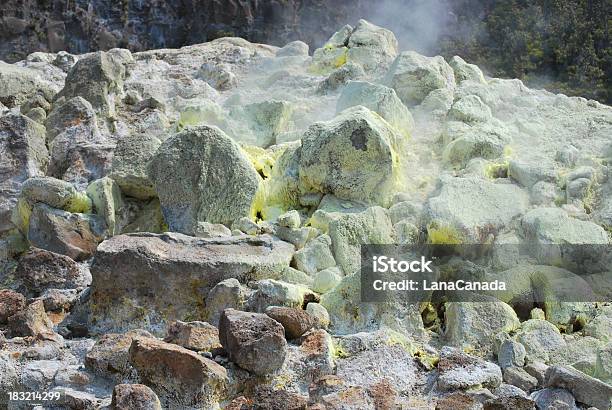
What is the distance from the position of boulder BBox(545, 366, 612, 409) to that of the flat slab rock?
1573 millimetres

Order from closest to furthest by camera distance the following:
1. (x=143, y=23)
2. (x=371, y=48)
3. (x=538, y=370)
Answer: (x=538, y=370) → (x=371, y=48) → (x=143, y=23)

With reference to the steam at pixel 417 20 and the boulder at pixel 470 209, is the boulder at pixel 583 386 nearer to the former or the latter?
the boulder at pixel 470 209

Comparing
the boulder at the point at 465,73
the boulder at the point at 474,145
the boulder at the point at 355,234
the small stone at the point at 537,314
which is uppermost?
the boulder at the point at 465,73

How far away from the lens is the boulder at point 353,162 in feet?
18.6

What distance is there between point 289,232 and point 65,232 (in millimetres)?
1335

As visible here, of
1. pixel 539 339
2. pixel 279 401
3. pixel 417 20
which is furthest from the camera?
pixel 417 20

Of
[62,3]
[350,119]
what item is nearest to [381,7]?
[62,3]

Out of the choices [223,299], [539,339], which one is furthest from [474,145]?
[223,299]

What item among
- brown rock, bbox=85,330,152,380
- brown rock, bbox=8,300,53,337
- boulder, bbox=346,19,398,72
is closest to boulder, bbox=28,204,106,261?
brown rock, bbox=8,300,53,337

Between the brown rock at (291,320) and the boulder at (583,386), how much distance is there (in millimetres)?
1067

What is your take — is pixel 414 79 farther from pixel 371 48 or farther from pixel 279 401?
pixel 279 401

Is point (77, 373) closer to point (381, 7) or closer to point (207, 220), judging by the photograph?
point (207, 220)

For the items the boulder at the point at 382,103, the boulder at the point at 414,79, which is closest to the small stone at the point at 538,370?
the boulder at the point at 382,103

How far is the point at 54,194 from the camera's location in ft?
18.6
